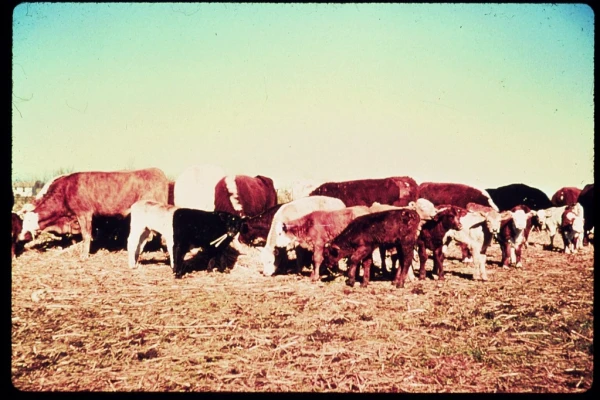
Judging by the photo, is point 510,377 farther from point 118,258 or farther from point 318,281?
point 118,258

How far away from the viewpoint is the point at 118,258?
40.2ft

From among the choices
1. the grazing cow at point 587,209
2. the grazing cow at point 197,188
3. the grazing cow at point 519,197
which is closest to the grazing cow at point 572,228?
the grazing cow at point 587,209

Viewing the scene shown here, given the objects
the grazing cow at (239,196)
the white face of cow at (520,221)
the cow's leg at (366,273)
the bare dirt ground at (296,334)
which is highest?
the grazing cow at (239,196)

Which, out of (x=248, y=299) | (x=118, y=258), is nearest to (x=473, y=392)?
(x=248, y=299)

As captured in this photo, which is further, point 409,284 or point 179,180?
point 179,180

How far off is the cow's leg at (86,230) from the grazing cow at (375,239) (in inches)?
295

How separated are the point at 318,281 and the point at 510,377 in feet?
17.0

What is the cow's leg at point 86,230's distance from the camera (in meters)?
12.6

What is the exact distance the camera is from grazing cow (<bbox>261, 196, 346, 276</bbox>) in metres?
10.5

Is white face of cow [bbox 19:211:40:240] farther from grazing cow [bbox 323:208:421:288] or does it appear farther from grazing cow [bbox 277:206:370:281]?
grazing cow [bbox 323:208:421:288]

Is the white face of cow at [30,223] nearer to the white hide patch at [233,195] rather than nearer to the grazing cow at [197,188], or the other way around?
the grazing cow at [197,188]

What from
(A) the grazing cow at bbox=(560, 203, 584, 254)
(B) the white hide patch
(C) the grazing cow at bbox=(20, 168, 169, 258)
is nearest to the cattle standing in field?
(C) the grazing cow at bbox=(20, 168, 169, 258)

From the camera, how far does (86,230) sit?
13148 mm
